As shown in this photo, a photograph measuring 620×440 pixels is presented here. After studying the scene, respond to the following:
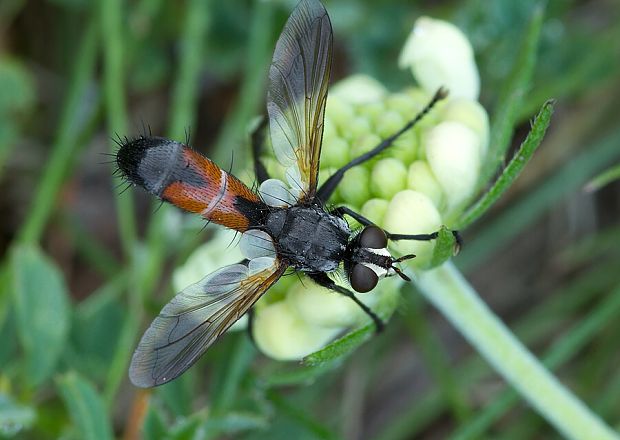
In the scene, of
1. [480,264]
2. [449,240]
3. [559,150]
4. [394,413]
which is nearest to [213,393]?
[449,240]

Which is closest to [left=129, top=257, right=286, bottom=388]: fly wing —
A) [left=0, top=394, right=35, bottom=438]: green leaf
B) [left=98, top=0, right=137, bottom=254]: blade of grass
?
[left=0, top=394, right=35, bottom=438]: green leaf

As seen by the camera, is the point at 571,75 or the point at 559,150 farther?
the point at 559,150

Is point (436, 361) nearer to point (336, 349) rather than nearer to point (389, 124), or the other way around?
point (389, 124)

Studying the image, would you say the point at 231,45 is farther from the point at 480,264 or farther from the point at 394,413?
the point at 394,413

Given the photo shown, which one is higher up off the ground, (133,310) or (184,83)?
(184,83)

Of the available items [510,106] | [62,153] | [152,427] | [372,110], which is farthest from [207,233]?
[510,106]
